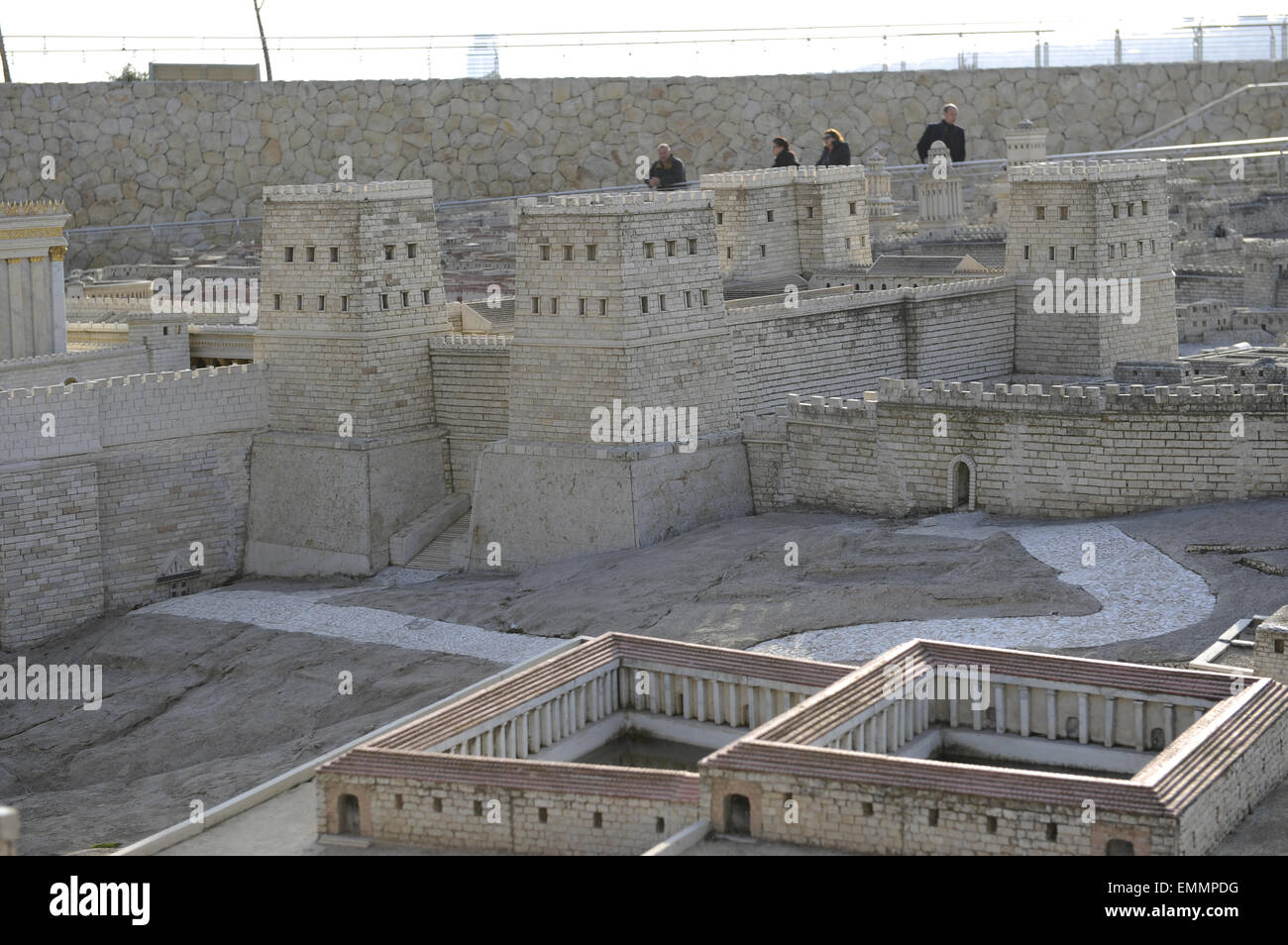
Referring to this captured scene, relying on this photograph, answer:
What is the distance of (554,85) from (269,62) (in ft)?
25.0

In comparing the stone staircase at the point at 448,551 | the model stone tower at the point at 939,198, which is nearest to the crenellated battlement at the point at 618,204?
the stone staircase at the point at 448,551

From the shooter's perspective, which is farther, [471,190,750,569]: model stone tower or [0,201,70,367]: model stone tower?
[0,201,70,367]: model stone tower

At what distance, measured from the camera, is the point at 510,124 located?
6100 cm

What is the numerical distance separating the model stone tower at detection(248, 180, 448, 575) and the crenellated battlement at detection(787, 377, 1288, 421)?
22.7ft

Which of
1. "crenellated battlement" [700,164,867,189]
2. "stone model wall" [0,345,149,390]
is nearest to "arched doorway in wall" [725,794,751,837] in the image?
"stone model wall" [0,345,149,390]

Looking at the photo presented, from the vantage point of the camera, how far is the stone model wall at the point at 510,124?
185 feet

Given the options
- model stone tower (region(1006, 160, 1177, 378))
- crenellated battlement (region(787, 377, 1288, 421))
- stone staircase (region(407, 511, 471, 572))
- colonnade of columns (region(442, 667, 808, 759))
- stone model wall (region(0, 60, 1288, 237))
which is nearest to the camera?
colonnade of columns (region(442, 667, 808, 759))

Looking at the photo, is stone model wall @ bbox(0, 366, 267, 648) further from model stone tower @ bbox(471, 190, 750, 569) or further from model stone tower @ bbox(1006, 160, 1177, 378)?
model stone tower @ bbox(1006, 160, 1177, 378)

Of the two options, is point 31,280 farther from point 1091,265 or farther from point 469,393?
point 1091,265

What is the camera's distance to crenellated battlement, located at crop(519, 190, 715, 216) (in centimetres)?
3581

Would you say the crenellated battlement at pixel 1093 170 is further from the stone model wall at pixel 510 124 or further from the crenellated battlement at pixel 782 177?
the stone model wall at pixel 510 124

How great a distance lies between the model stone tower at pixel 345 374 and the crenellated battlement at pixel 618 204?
10.1 feet

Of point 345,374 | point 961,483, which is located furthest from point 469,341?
point 961,483
